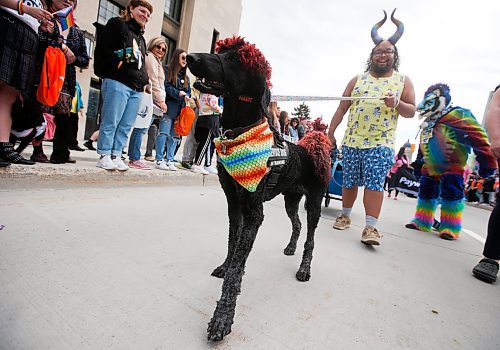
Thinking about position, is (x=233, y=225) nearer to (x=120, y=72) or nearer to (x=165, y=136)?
(x=120, y=72)

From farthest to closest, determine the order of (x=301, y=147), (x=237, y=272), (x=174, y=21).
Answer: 1. (x=174, y=21)
2. (x=301, y=147)
3. (x=237, y=272)

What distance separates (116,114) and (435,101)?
4.02 meters

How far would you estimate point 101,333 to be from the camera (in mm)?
1085

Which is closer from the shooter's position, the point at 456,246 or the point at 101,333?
the point at 101,333

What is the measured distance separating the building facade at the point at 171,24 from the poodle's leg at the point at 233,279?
9624 mm

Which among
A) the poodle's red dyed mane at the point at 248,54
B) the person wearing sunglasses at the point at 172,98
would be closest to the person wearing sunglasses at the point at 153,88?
the person wearing sunglasses at the point at 172,98

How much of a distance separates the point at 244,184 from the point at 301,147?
78 centimetres

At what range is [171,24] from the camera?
518 inches

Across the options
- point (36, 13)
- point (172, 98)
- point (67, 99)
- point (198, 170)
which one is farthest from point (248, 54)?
point (198, 170)

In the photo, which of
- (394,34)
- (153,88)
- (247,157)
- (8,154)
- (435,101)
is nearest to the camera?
(247,157)

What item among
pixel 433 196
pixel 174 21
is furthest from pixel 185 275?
pixel 174 21

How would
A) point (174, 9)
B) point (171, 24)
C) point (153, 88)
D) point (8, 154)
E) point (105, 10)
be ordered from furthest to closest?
1. point (174, 9)
2. point (171, 24)
3. point (105, 10)
4. point (153, 88)
5. point (8, 154)

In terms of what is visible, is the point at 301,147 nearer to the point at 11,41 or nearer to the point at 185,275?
the point at 185,275

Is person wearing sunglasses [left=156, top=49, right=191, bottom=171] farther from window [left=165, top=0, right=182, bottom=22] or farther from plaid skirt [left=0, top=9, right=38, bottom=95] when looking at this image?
window [left=165, top=0, right=182, bottom=22]
